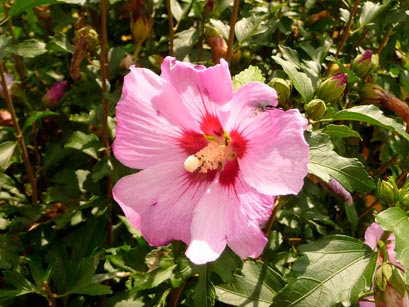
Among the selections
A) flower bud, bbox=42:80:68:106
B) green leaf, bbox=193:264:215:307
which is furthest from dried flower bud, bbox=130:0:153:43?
green leaf, bbox=193:264:215:307

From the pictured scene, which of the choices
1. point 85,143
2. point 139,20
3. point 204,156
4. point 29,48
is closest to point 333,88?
point 204,156

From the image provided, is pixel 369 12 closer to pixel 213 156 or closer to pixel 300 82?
pixel 300 82

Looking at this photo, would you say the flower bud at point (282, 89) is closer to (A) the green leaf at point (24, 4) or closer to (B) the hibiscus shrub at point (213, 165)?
(B) the hibiscus shrub at point (213, 165)

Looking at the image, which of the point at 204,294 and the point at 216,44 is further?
the point at 216,44

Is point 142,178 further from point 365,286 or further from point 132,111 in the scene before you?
point 365,286

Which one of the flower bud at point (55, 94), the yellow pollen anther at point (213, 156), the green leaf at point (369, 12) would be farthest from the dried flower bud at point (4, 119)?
the green leaf at point (369, 12)

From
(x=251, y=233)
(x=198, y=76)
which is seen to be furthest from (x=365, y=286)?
(x=198, y=76)

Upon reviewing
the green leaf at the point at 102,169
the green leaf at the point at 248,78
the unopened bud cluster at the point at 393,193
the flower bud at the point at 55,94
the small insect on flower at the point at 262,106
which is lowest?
the flower bud at the point at 55,94
